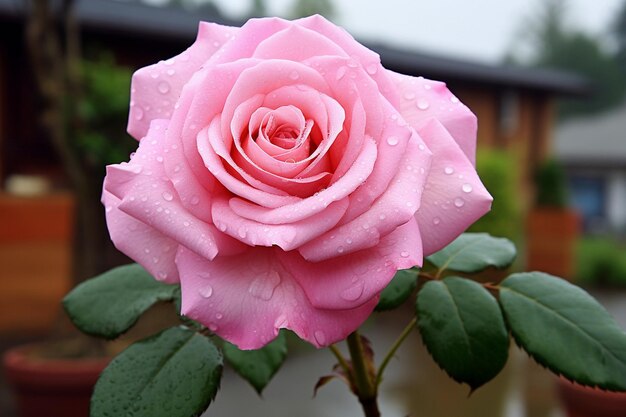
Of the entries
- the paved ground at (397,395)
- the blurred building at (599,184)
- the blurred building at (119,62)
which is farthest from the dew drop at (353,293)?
the blurred building at (599,184)

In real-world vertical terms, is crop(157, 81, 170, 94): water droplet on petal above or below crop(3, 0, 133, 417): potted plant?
above

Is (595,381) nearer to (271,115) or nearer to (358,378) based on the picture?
(358,378)

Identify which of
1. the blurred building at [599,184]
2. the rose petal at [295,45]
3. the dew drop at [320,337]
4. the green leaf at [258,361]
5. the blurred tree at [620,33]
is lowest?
the blurred building at [599,184]

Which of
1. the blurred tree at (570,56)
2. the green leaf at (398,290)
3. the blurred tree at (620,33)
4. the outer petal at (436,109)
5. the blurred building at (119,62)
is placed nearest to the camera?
the outer petal at (436,109)

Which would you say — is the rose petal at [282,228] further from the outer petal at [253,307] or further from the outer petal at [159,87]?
the outer petal at [159,87]

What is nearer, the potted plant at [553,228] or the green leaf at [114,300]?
the green leaf at [114,300]

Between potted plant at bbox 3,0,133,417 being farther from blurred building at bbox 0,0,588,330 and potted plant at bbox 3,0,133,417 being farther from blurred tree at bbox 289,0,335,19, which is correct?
blurred tree at bbox 289,0,335,19

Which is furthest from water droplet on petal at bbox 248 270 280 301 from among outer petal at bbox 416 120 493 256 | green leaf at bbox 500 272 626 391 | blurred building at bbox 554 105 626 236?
blurred building at bbox 554 105 626 236
